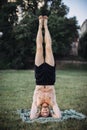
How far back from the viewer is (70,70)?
10.4 ft

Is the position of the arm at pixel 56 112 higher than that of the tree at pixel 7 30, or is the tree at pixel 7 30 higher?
the tree at pixel 7 30

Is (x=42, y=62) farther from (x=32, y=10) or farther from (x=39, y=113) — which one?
(x=32, y=10)

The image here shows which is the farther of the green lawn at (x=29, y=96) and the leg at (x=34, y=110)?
the leg at (x=34, y=110)

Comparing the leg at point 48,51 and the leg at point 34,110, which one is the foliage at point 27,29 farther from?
the leg at point 34,110

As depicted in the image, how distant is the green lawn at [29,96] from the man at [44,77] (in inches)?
6.2

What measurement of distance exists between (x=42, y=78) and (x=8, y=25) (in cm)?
59

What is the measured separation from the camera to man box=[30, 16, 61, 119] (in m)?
2.68

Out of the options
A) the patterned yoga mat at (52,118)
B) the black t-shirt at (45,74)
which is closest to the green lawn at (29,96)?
the patterned yoga mat at (52,118)

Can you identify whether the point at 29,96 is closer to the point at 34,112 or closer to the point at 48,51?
the point at 34,112

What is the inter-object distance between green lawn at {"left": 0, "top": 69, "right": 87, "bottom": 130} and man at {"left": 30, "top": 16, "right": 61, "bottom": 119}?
0.51 feet

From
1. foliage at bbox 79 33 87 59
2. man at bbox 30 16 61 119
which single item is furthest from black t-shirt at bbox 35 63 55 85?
foliage at bbox 79 33 87 59

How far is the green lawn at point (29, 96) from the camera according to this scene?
257cm

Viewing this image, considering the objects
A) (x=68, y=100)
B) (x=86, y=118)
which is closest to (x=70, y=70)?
(x=68, y=100)

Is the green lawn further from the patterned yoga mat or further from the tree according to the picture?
the tree
